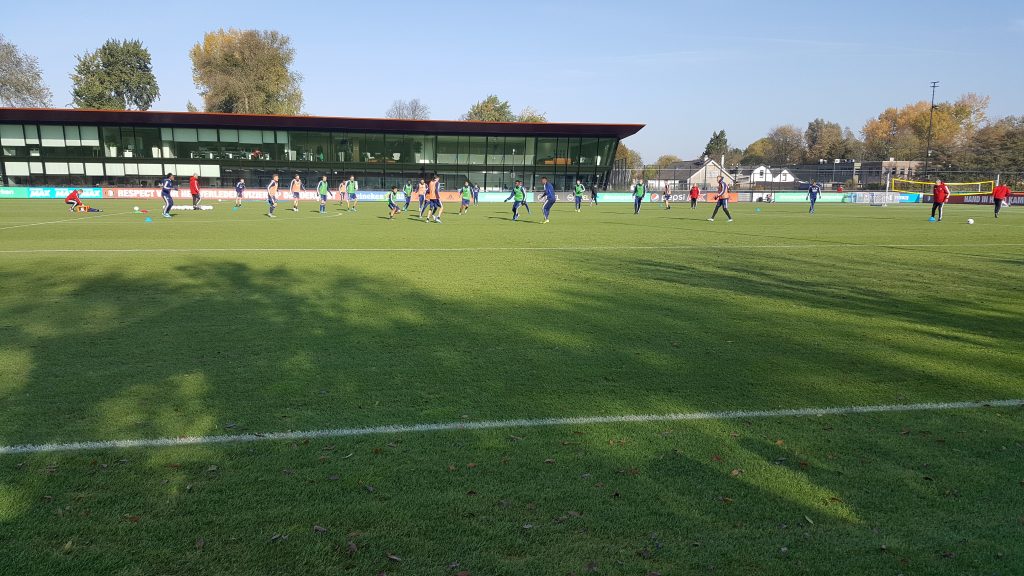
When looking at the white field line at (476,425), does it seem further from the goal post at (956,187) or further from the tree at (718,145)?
the tree at (718,145)

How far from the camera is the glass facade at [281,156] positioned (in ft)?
180

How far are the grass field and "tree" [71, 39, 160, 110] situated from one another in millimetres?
86964

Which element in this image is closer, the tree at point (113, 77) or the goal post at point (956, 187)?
the goal post at point (956, 187)

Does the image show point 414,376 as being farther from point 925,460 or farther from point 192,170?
point 192,170

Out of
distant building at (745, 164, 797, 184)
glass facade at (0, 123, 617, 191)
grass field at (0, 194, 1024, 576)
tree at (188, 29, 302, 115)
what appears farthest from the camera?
distant building at (745, 164, 797, 184)

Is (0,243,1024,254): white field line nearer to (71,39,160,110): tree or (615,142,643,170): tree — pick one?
(71,39,160,110): tree

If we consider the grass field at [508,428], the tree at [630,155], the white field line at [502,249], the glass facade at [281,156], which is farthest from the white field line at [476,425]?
the tree at [630,155]

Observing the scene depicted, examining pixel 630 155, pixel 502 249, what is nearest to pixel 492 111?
pixel 630 155

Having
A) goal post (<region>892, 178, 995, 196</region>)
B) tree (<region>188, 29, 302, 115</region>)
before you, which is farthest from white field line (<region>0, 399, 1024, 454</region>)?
tree (<region>188, 29, 302, 115</region>)

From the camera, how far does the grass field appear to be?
3.05m

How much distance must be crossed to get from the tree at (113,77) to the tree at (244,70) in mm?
14803

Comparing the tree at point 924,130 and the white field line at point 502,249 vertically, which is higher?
the tree at point 924,130

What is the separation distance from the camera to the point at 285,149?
57562 millimetres

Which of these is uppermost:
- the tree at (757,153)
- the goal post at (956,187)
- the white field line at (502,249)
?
the tree at (757,153)
